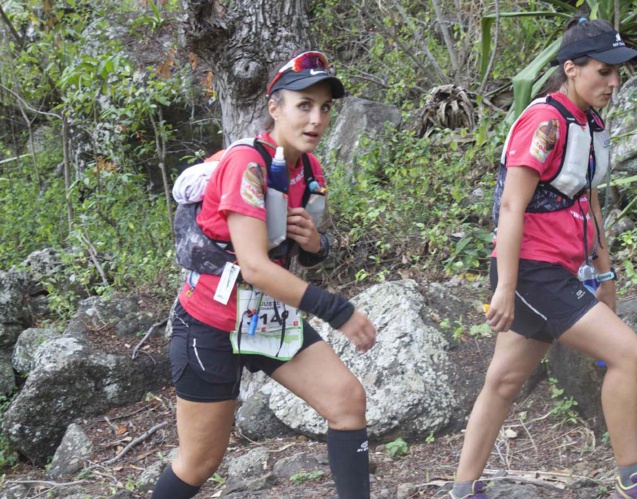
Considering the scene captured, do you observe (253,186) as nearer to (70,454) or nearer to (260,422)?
(260,422)

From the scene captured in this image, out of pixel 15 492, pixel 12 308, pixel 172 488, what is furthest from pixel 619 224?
pixel 12 308

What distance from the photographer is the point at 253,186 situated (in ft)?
8.85

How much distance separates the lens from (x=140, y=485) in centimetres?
466

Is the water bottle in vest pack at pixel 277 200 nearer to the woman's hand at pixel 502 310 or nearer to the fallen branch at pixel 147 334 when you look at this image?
the woman's hand at pixel 502 310

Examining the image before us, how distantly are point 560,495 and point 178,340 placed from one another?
1869 millimetres

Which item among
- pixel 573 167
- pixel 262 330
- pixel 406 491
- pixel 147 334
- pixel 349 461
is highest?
pixel 573 167

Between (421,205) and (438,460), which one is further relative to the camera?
(421,205)

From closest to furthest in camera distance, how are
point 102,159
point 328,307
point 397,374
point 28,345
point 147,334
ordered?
point 328,307 → point 397,374 → point 147,334 → point 28,345 → point 102,159

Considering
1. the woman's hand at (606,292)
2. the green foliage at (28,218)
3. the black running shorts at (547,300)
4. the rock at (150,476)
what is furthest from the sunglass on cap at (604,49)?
the green foliage at (28,218)

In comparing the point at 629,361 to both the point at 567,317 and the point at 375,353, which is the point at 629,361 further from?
the point at 375,353

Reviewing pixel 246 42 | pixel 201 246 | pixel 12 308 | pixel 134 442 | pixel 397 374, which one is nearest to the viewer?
pixel 201 246

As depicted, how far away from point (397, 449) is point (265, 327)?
1.73m

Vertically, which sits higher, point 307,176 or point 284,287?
point 307,176

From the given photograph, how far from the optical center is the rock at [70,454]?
5277mm
